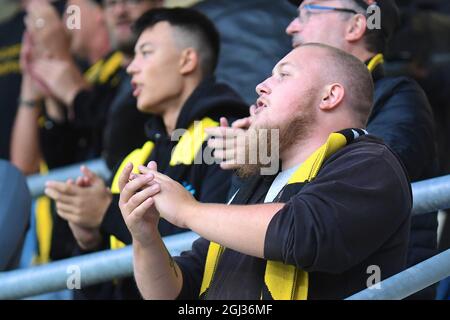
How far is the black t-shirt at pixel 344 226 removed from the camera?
256 centimetres

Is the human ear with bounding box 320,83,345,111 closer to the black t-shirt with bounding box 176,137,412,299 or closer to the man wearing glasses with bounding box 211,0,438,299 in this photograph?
the black t-shirt with bounding box 176,137,412,299

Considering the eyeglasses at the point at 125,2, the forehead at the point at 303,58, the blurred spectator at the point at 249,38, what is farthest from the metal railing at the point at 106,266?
the eyeglasses at the point at 125,2

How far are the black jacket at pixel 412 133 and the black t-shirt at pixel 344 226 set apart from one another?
2.65 ft

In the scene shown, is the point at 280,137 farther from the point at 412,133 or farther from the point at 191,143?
the point at 191,143

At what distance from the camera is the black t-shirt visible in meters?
2.56

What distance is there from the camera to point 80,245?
169 inches

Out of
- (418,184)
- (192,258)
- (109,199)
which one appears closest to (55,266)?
(109,199)

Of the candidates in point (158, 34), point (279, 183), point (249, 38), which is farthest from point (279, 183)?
point (249, 38)

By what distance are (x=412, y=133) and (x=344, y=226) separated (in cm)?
118

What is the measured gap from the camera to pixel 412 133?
144 inches

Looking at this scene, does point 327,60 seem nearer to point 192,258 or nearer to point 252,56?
point 192,258

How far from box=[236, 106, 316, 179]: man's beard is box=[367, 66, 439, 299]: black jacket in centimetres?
66

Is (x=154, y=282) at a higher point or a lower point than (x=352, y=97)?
lower

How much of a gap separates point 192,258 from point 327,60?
65cm
